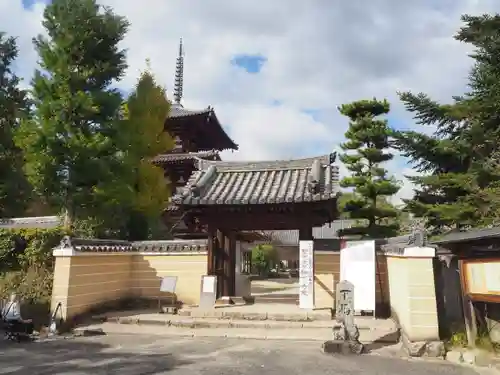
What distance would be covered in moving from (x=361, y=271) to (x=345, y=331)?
8.90 feet

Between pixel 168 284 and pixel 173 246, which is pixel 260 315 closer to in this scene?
pixel 168 284

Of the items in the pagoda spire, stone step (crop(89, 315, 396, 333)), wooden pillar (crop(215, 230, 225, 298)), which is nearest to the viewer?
stone step (crop(89, 315, 396, 333))

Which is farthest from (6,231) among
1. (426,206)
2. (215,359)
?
(426,206)

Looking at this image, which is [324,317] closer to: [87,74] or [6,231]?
[6,231]

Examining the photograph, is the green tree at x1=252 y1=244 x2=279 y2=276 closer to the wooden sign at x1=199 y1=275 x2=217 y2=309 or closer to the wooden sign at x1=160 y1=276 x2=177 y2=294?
the wooden sign at x1=160 y1=276 x2=177 y2=294

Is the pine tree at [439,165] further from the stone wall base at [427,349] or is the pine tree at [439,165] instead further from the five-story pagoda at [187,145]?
the five-story pagoda at [187,145]

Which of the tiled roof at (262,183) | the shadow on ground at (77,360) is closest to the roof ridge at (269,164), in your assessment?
the tiled roof at (262,183)

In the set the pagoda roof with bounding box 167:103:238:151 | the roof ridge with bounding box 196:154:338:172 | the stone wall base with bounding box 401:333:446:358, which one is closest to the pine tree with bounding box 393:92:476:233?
the roof ridge with bounding box 196:154:338:172

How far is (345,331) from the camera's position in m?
8.29

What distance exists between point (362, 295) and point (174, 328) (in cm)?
512

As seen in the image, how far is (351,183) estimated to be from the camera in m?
19.5

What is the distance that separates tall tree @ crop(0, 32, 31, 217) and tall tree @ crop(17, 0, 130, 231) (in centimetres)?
243

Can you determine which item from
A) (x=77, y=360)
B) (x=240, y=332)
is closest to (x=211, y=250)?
(x=240, y=332)

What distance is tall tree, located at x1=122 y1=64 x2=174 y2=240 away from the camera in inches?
671
